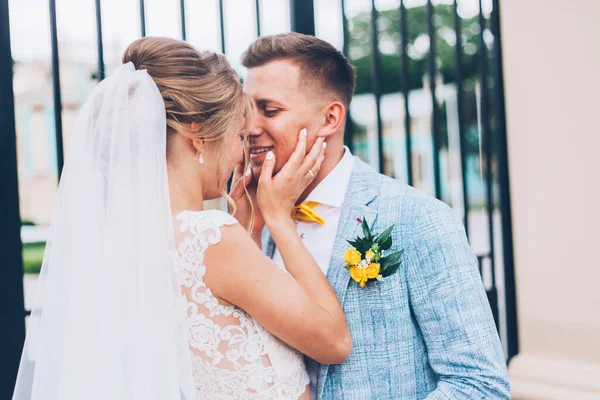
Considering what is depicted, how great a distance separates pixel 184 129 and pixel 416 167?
27244 millimetres

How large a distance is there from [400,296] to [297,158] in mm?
592

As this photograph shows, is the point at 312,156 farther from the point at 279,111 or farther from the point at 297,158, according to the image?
the point at 279,111

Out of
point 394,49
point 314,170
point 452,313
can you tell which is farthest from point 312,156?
point 394,49

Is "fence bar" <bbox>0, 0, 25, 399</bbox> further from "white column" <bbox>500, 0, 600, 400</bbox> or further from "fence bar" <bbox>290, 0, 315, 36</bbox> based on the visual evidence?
"white column" <bbox>500, 0, 600, 400</bbox>

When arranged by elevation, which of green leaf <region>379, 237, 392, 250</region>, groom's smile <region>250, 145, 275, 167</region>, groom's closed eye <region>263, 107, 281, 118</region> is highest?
groom's closed eye <region>263, 107, 281, 118</region>

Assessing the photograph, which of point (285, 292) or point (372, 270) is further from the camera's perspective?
point (372, 270)

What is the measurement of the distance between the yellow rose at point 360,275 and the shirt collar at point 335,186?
1.20 feet

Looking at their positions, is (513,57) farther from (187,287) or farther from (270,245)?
(187,287)

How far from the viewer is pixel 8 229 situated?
7.33 ft

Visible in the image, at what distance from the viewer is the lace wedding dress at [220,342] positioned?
6.03 feet

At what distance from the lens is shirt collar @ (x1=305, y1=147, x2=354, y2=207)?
2332mm

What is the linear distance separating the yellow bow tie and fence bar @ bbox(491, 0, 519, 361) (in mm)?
1238

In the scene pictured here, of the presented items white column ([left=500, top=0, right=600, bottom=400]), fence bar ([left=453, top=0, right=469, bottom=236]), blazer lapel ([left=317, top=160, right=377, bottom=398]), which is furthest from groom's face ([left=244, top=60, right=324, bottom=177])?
white column ([left=500, top=0, right=600, bottom=400])

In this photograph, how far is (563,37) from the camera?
285 cm
